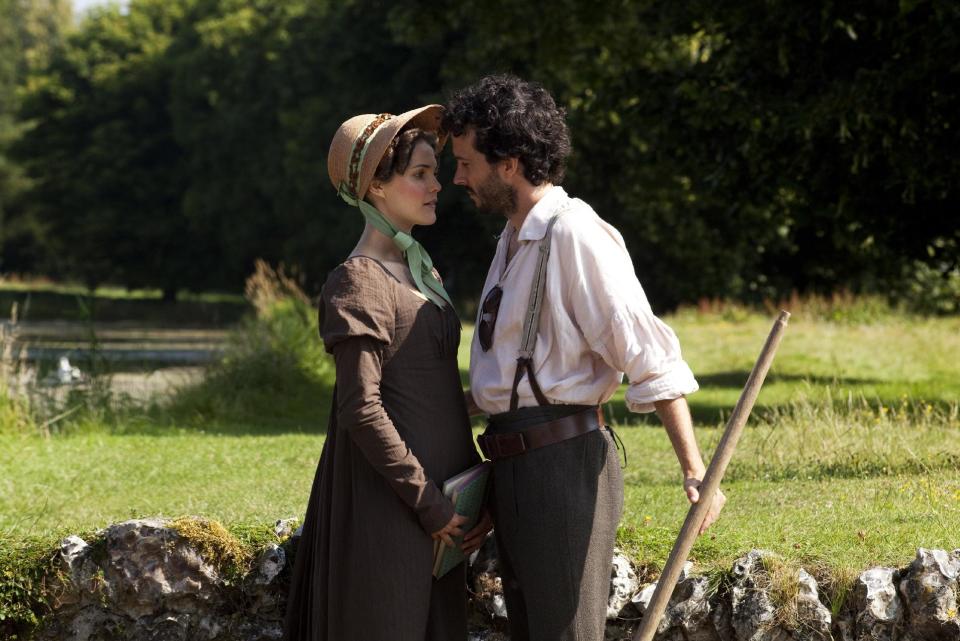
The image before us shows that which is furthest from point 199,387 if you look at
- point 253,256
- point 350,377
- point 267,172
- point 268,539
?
point 253,256

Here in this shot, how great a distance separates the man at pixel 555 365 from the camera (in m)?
3.51

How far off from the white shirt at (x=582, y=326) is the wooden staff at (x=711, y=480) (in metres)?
0.15

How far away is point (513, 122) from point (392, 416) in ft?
2.92

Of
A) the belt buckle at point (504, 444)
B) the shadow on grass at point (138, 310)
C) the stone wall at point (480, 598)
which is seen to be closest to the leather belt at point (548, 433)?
the belt buckle at point (504, 444)

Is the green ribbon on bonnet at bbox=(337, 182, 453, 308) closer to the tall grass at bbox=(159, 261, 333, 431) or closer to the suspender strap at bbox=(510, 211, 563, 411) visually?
the suspender strap at bbox=(510, 211, 563, 411)

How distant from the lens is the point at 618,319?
11.4 ft

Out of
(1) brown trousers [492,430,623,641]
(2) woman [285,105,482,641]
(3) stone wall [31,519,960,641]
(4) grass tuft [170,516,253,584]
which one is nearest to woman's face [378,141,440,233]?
(2) woman [285,105,482,641]

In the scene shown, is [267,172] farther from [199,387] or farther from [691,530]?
[691,530]

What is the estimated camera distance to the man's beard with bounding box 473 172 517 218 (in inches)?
143

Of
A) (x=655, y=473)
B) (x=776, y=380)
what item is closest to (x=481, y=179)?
(x=655, y=473)

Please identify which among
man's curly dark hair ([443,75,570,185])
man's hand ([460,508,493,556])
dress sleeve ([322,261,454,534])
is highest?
man's curly dark hair ([443,75,570,185])

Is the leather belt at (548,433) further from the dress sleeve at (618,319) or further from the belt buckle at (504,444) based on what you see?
the dress sleeve at (618,319)

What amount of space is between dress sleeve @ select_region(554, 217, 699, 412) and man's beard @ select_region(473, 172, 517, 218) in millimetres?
195

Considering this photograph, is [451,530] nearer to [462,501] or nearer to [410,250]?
[462,501]
